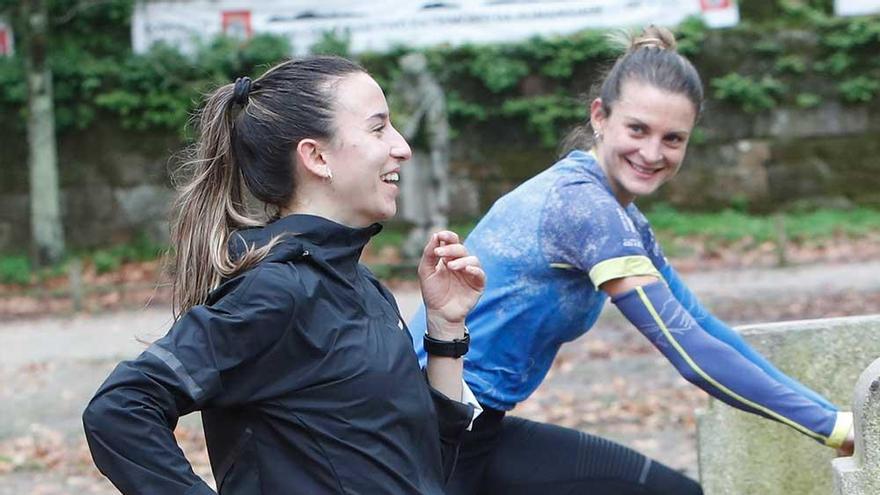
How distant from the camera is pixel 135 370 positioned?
2.20 m

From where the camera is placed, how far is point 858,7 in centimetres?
1580

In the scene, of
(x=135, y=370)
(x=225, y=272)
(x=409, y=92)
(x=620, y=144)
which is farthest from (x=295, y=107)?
(x=409, y=92)

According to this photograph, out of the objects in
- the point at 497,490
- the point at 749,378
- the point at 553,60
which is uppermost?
the point at 749,378

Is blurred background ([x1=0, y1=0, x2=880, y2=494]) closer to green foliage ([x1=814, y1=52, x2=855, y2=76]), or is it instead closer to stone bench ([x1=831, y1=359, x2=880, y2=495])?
green foliage ([x1=814, y1=52, x2=855, y2=76])

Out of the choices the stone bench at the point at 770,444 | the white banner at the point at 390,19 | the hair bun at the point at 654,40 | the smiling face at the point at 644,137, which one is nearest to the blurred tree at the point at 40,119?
the white banner at the point at 390,19

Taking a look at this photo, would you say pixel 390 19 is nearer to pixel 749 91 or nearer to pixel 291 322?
pixel 749 91

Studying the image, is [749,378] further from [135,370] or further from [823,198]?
[823,198]

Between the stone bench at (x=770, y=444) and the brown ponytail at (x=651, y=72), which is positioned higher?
the brown ponytail at (x=651, y=72)

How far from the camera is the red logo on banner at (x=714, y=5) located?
1582 centimetres

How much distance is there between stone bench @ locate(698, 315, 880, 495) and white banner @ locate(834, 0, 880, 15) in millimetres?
12616

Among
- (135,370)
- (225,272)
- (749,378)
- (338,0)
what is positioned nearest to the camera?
(135,370)

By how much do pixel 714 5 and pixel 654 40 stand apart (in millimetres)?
12763

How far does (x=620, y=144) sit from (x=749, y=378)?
25.8 inches

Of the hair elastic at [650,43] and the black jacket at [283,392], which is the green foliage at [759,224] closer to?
the hair elastic at [650,43]
